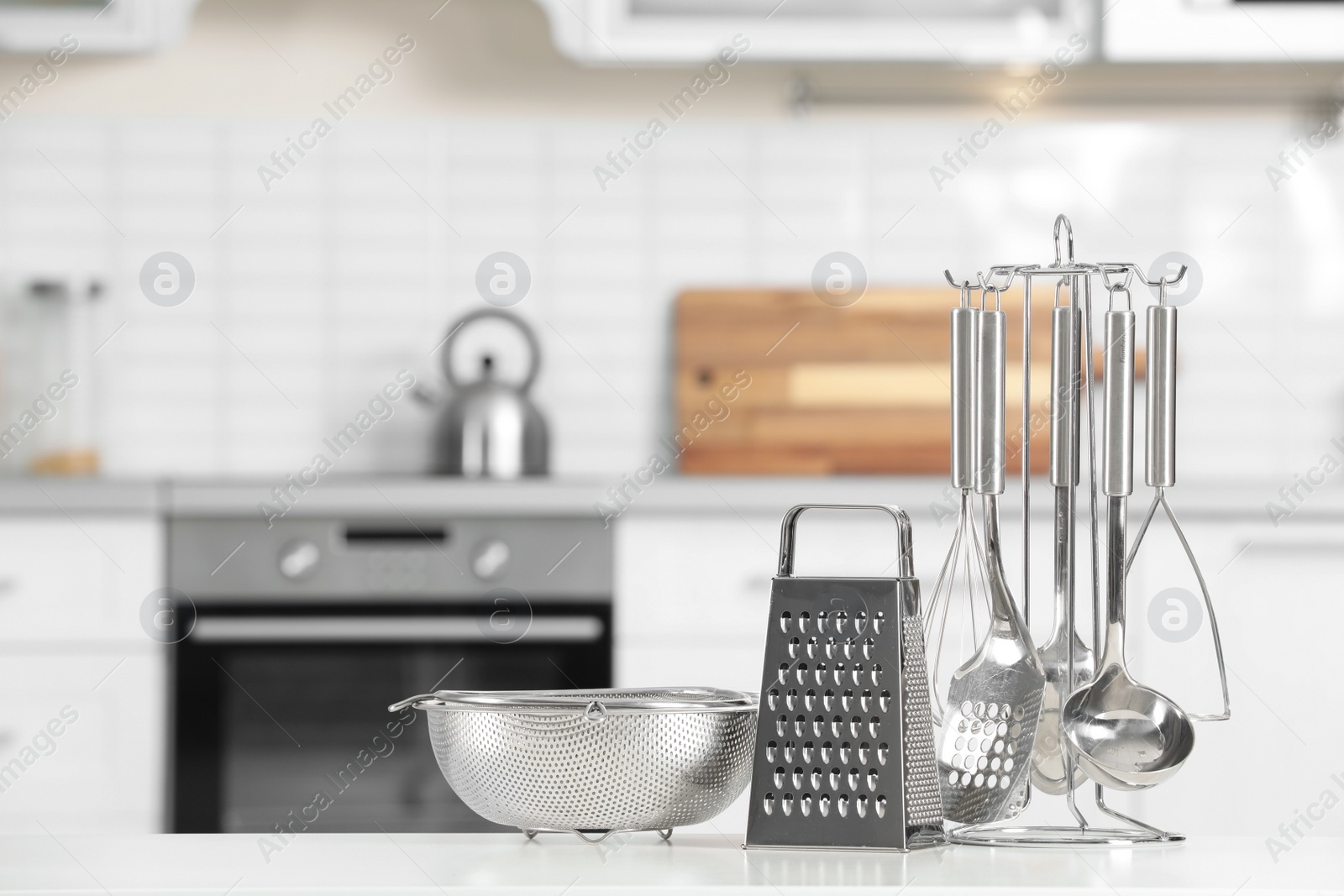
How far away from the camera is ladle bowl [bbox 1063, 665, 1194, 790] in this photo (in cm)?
66

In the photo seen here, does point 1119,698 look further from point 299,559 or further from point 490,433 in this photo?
point 490,433

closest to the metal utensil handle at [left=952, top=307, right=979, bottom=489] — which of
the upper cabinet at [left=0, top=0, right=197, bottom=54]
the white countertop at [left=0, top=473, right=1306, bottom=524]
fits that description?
the white countertop at [left=0, top=473, right=1306, bottom=524]

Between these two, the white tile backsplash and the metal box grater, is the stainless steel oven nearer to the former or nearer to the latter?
the white tile backsplash

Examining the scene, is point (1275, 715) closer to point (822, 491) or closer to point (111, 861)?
point (822, 491)

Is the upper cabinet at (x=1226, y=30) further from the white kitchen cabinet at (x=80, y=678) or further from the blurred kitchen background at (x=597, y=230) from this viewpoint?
the white kitchen cabinet at (x=80, y=678)

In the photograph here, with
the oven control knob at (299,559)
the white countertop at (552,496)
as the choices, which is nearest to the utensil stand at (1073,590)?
the white countertop at (552,496)

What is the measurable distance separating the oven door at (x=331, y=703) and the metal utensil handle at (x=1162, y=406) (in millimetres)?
1423

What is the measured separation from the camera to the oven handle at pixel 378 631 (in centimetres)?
199

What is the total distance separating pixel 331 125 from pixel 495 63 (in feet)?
1.10

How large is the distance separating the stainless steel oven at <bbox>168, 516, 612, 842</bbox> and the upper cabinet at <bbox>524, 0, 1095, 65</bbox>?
0.88 m

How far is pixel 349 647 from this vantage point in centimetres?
201

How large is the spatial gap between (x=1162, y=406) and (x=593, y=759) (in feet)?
1.04

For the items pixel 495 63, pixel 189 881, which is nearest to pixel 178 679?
pixel 495 63

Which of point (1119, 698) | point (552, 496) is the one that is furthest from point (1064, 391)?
point (552, 496)
